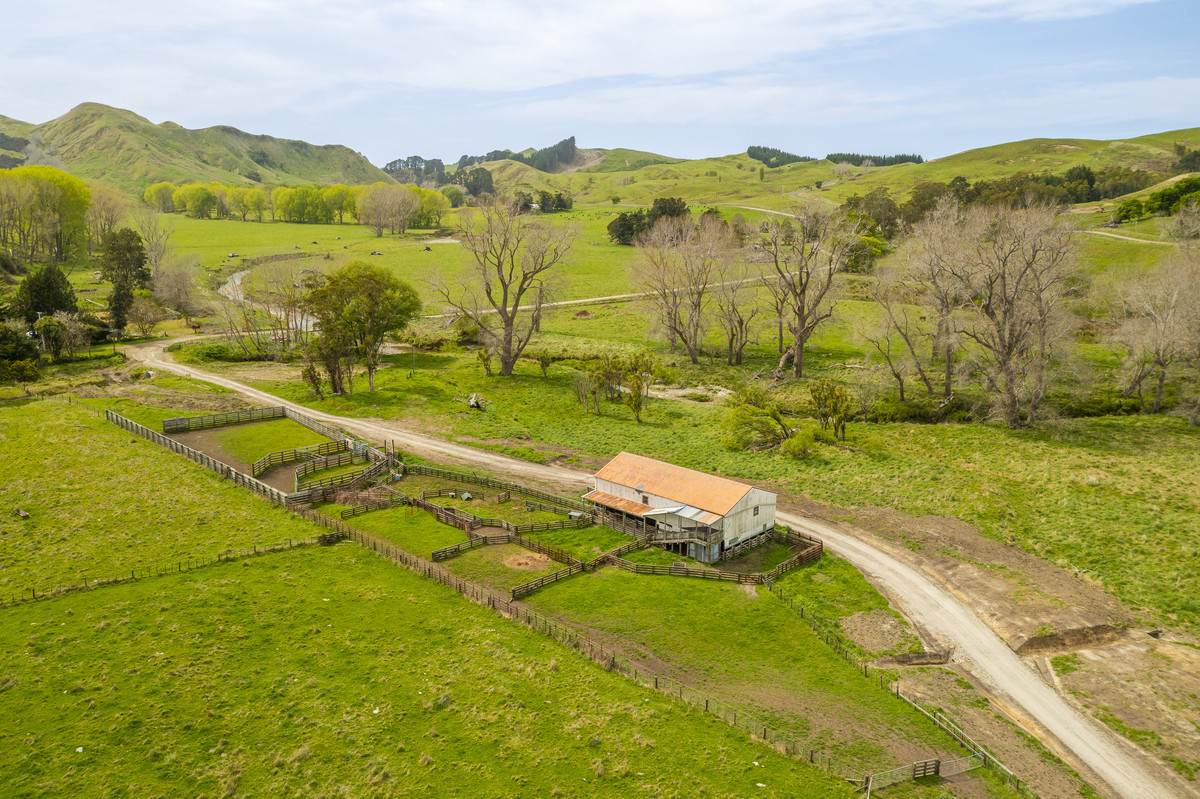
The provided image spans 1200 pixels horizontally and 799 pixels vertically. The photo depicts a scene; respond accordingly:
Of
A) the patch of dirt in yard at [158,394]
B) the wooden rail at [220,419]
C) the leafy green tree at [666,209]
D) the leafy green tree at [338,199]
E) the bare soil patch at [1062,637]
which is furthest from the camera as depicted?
the leafy green tree at [338,199]

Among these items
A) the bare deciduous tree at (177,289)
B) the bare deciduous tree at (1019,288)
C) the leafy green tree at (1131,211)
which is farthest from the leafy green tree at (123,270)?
the leafy green tree at (1131,211)

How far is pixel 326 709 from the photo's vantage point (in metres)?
26.3

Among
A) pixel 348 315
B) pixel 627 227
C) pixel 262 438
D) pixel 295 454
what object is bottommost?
pixel 295 454

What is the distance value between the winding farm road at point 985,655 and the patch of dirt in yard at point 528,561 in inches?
433

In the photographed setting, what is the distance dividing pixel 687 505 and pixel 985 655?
1721 cm

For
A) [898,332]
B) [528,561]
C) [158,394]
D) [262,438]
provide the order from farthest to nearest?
[898,332], [158,394], [262,438], [528,561]

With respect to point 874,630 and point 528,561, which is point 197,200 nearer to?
point 528,561

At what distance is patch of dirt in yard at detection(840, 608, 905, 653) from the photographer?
33.1 m

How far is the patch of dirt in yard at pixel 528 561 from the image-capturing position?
3884cm

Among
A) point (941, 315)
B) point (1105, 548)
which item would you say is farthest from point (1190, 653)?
point (941, 315)

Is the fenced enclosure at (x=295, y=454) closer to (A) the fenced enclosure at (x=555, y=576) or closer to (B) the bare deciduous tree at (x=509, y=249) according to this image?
(A) the fenced enclosure at (x=555, y=576)

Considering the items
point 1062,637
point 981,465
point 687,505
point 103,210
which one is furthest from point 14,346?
point 981,465

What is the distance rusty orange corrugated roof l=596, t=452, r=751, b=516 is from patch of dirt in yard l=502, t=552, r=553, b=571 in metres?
7.95

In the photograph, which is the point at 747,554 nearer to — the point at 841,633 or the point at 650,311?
the point at 841,633
